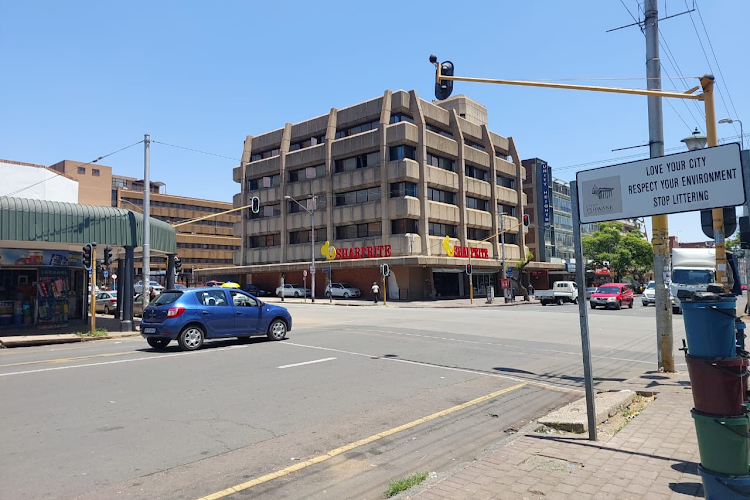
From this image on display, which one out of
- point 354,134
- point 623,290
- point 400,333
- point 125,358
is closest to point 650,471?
point 125,358

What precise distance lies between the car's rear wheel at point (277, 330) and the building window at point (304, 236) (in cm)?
4005

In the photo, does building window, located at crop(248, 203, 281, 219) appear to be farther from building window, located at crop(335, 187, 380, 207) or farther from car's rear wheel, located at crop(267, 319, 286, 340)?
car's rear wheel, located at crop(267, 319, 286, 340)

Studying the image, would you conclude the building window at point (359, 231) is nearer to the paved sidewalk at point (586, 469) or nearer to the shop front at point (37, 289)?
the shop front at point (37, 289)

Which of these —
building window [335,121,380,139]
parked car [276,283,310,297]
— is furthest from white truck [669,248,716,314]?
parked car [276,283,310,297]

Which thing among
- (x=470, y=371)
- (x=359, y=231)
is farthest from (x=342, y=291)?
(x=470, y=371)

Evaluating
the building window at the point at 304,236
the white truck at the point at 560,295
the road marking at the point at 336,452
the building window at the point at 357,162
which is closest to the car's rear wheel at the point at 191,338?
the road marking at the point at 336,452

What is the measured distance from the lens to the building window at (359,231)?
51416 millimetres

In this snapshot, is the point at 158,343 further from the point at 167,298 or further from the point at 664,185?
the point at 664,185

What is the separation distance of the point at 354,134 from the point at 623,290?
31.3m

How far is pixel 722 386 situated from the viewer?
11.9ft

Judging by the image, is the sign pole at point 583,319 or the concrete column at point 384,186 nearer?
the sign pole at point 583,319

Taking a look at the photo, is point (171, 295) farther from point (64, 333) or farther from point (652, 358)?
point (652, 358)

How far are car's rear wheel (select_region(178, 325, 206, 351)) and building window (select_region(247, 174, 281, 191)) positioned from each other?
48.1 meters

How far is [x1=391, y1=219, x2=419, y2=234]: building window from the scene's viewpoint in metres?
49.3
